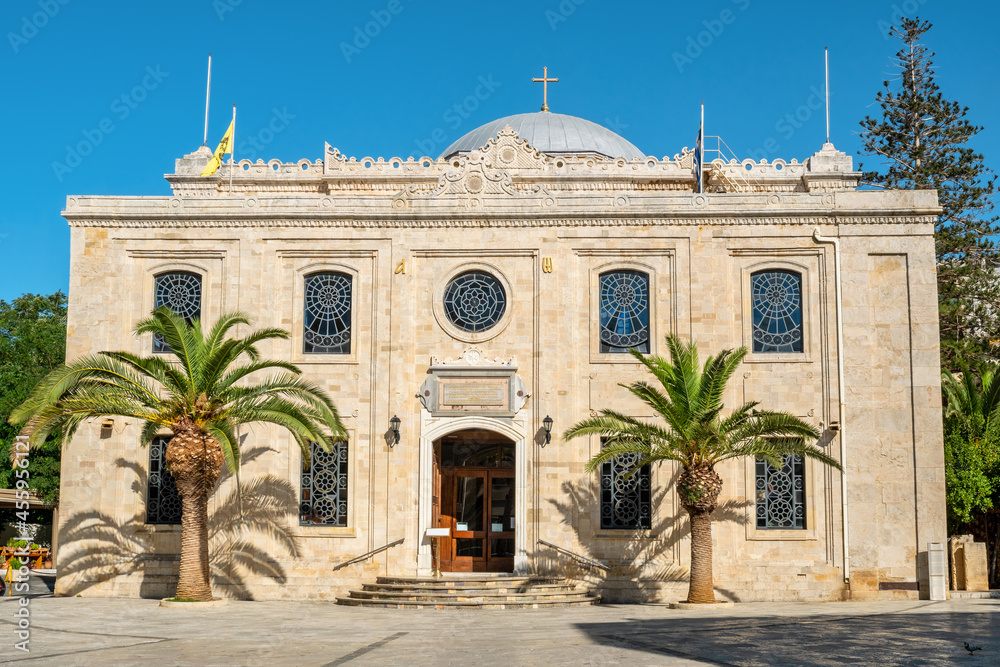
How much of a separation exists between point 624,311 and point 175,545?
10101 millimetres

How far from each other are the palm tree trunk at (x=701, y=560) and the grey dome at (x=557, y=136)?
40.0ft

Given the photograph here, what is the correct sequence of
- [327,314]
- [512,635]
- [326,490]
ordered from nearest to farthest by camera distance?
[512,635] < [326,490] < [327,314]

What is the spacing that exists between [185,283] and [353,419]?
460 cm

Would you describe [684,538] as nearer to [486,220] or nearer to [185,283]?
[486,220]

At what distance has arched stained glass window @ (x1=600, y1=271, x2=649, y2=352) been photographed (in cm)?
2062

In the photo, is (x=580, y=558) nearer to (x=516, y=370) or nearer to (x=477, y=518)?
(x=477, y=518)

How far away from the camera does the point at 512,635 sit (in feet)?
45.9

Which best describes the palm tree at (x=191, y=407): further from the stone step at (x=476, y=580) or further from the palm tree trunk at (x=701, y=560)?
the palm tree trunk at (x=701, y=560)

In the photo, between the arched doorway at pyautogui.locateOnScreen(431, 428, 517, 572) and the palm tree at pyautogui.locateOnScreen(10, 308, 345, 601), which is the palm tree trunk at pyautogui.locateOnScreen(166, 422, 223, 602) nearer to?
the palm tree at pyautogui.locateOnScreen(10, 308, 345, 601)

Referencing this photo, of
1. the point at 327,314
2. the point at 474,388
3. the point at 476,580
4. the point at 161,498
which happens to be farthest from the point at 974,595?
the point at 161,498

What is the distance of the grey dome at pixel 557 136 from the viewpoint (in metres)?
28.4

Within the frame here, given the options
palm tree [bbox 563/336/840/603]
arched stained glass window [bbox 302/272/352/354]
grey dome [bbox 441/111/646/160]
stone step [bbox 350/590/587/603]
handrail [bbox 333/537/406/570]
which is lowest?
stone step [bbox 350/590/587/603]

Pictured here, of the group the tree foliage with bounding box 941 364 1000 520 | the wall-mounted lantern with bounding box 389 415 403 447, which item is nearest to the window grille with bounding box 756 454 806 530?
the tree foliage with bounding box 941 364 1000 520

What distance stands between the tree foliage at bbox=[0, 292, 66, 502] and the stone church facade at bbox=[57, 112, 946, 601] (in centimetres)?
587
